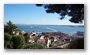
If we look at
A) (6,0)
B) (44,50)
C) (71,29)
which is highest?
(6,0)

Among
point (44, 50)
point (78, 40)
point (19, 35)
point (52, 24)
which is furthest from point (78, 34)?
point (19, 35)

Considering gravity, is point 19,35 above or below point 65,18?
below

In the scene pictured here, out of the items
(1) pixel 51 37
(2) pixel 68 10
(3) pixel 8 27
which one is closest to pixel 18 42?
(3) pixel 8 27

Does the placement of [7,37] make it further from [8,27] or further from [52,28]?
[52,28]

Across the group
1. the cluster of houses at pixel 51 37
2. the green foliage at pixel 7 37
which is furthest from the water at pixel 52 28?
the green foliage at pixel 7 37

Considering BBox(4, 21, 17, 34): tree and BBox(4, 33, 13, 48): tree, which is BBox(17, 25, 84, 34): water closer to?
BBox(4, 21, 17, 34): tree

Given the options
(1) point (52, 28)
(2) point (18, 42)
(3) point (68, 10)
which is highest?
(3) point (68, 10)

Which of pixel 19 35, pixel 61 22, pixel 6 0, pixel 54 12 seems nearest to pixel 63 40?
pixel 61 22

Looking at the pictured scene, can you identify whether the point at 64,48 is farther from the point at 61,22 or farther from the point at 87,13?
the point at 87,13
